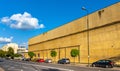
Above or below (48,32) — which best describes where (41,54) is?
below

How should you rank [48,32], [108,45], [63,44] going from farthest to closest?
[48,32] → [63,44] → [108,45]

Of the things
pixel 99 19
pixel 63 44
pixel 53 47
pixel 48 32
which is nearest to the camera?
pixel 99 19

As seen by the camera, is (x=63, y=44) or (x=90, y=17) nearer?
(x=90, y=17)

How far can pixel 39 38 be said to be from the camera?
118938 millimetres

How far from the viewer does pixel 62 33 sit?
86188mm

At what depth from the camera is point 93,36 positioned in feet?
205

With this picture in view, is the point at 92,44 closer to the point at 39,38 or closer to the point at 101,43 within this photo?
the point at 101,43

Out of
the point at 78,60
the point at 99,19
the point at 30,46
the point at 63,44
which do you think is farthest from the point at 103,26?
the point at 30,46

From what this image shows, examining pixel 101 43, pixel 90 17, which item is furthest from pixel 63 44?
pixel 101 43

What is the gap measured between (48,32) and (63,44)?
23354 millimetres

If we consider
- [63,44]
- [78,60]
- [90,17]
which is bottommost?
[78,60]

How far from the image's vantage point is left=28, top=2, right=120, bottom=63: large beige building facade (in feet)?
174

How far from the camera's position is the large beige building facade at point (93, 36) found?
53.0 m

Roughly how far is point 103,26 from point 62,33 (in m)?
29.8
